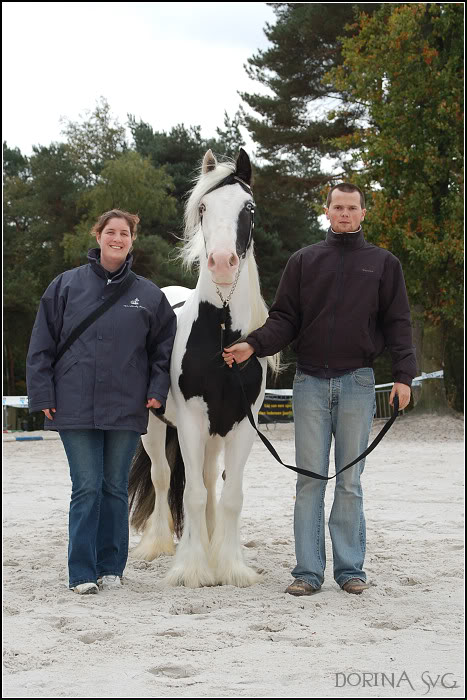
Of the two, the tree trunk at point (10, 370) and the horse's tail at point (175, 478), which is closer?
the horse's tail at point (175, 478)

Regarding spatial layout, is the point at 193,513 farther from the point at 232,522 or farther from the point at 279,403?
the point at 279,403

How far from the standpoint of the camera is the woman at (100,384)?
12.6 feet

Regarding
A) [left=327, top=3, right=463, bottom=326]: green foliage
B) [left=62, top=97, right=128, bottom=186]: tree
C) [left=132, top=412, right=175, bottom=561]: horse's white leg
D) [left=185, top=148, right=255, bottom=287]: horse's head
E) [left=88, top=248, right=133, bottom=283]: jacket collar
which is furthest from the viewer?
[left=62, top=97, right=128, bottom=186]: tree

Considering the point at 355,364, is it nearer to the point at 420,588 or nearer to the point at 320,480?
the point at 320,480

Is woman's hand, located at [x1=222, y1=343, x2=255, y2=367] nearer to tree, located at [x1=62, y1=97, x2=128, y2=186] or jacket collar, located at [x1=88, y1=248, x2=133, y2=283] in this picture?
jacket collar, located at [x1=88, y1=248, x2=133, y2=283]

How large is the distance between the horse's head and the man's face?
420 millimetres

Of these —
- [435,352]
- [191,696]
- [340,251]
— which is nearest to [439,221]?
[435,352]

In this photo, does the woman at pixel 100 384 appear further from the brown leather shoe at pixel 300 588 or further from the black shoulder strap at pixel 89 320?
the brown leather shoe at pixel 300 588

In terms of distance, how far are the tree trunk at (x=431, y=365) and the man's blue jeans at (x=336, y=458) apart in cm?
1238

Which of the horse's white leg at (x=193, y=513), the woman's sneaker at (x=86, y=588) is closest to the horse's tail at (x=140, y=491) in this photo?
the horse's white leg at (x=193, y=513)

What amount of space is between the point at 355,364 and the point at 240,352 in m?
0.59

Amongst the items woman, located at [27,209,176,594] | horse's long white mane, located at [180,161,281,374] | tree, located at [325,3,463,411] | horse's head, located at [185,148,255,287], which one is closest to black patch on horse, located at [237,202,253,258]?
horse's head, located at [185,148,255,287]

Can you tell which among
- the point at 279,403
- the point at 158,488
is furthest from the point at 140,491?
the point at 279,403

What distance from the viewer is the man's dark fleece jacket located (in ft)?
12.7
